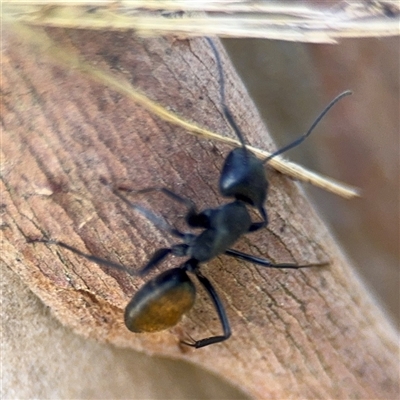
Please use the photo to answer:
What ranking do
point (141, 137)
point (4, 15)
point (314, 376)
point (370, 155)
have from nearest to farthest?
point (4, 15), point (141, 137), point (314, 376), point (370, 155)

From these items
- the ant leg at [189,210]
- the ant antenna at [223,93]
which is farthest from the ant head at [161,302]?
the ant antenna at [223,93]

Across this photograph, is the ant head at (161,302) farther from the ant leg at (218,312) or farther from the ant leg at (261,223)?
the ant leg at (261,223)

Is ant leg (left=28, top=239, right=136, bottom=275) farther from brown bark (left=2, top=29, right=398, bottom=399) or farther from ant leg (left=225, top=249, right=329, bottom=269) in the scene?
ant leg (left=225, top=249, right=329, bottom=269)

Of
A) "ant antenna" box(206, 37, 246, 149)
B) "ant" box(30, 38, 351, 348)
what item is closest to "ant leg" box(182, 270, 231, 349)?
"ant" box(30, 38, 351, 348)

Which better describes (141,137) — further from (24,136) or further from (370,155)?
(370,155)

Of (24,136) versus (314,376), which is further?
(314,376)

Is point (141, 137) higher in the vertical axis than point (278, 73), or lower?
higher

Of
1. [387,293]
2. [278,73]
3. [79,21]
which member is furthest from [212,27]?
[387,293]

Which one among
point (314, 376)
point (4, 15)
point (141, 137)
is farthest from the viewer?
point (314, 376)
